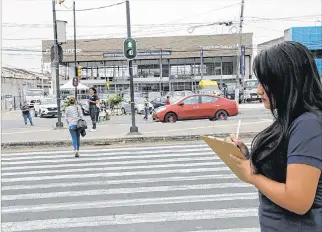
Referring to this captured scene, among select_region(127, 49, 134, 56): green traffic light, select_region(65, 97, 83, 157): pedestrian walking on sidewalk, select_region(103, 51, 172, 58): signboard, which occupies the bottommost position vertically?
select_region(65, 97, 83, 157): pedestrian walking on sidewalk

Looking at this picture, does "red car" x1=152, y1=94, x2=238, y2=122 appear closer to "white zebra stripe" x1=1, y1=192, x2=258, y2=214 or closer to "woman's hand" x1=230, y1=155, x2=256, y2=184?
"white zebra stripe" x1=1, y1=192, x2=258, y2=214

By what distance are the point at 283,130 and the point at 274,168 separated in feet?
0.53

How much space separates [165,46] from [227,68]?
422 inches

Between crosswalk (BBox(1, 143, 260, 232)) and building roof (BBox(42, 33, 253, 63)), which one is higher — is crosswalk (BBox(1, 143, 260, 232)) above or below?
below

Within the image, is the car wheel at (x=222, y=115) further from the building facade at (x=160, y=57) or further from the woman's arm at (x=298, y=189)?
the building facade at (x=160, y=57)

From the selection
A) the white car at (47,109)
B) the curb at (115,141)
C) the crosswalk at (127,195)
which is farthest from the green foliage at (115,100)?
the crosswalk at (127,195)

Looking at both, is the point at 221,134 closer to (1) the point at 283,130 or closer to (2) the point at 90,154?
(2) the point at 90,154

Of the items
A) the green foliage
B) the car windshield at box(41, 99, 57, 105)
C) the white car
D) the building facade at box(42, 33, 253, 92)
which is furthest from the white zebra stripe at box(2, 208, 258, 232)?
→ the building facade at box(42, 33, 253, 92)

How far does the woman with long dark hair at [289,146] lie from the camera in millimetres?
1819

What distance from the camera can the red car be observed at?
21547mm

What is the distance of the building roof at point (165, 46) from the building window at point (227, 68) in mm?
5788

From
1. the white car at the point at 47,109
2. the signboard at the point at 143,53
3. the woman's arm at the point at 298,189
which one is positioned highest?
the signboard at the point at 143,53

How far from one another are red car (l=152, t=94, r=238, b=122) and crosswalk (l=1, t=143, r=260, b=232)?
10.2 metres

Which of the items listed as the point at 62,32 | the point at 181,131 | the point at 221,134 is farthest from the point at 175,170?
the point at 62,32
